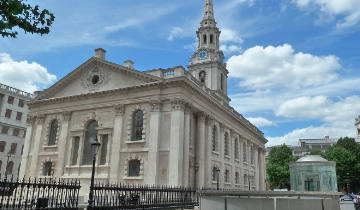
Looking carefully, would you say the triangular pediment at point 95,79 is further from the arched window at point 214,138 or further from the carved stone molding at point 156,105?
the arched window at point 214,138

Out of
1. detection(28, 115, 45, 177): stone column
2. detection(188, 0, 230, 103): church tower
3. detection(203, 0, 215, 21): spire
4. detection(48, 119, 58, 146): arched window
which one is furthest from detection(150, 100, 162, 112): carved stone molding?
detection(203, 0, 215, 21): spire

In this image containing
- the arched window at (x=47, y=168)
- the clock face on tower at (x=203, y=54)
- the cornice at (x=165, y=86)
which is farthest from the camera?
the clock face on tower at (x=203, y=54)

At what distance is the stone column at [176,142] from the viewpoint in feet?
94.1

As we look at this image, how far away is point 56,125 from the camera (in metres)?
38.6

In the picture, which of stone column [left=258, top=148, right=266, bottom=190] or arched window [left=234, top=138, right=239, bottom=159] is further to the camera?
stone column [left=258, top=148, right=266, bottom=190]

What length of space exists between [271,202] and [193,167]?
23732mm

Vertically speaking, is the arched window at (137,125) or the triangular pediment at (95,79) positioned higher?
the triangular pediment at (95,79)

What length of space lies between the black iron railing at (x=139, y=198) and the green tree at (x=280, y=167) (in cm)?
5155

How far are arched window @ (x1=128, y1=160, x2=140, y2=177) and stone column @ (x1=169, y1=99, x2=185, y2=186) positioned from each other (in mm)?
4010

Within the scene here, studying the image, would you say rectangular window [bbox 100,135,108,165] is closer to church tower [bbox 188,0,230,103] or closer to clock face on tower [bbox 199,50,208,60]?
church tower [bbox 188,0,230,103]

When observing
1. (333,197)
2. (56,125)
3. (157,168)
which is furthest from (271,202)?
(56,125)

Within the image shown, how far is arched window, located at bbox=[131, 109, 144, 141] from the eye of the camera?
3244 cm

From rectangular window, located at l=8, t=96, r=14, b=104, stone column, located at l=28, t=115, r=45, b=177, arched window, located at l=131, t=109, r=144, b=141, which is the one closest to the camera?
arched window, located at l=131, t=109, r=144, b=141

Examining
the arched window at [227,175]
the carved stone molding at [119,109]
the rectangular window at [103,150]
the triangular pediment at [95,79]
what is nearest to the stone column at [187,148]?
the triangular pediment at [95,79]
